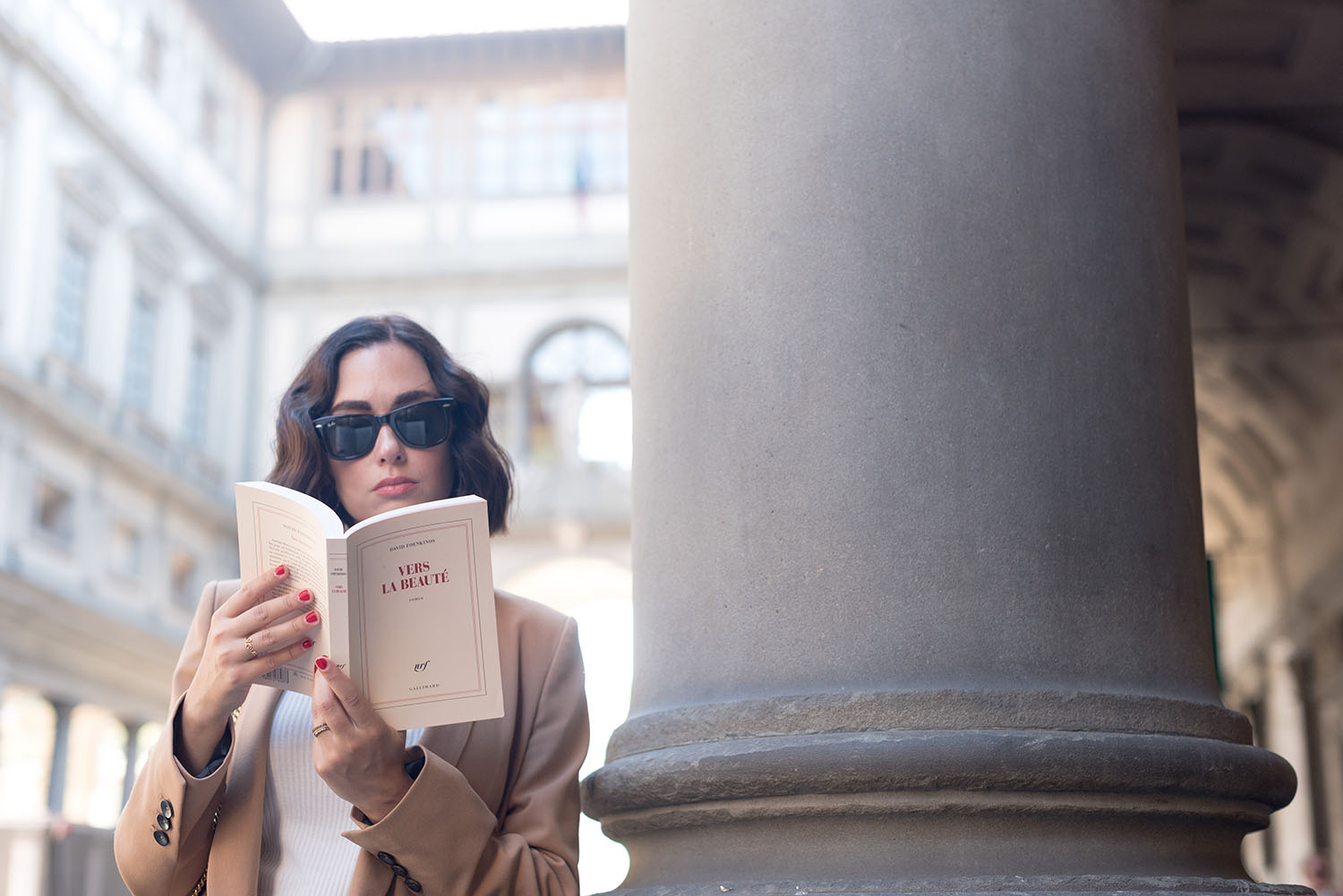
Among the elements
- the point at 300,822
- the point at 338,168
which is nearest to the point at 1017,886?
the point at 300,822

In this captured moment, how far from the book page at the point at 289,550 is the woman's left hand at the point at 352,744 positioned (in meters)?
0.05

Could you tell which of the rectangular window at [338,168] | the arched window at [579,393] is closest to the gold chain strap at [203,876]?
the arched window at [579,393]

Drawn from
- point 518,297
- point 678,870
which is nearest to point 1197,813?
point 678,870

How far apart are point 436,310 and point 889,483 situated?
30460 mm

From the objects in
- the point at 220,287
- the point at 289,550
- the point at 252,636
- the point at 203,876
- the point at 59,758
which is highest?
the point at 220,287

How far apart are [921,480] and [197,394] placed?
2983 centimetres

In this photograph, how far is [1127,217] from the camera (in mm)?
2381

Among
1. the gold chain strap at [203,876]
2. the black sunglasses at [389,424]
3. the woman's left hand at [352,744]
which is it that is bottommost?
the gold chain strap at [203,876]

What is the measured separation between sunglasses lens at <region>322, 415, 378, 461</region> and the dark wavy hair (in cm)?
5

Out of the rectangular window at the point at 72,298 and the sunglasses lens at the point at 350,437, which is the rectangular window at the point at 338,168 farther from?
the sunglasses lens at the point at 350,437

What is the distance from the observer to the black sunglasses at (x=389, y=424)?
239 cm

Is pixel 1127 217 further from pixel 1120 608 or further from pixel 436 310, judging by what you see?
pixel 436 310

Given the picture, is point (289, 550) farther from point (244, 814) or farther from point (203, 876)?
point (203, 876)

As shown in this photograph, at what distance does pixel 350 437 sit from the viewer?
2391mm
